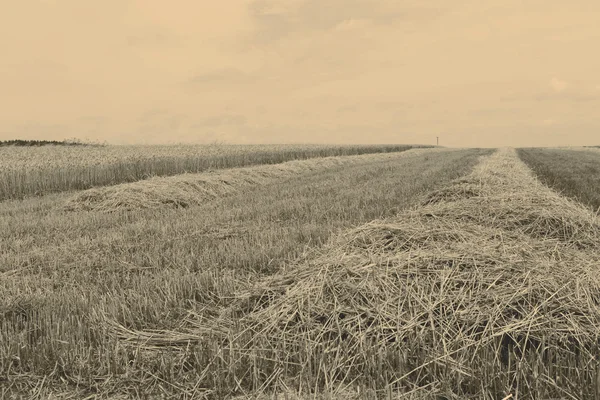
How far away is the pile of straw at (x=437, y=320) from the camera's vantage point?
253 cm

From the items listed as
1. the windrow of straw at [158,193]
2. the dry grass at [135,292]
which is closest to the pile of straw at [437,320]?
the dry grass at [135,292]

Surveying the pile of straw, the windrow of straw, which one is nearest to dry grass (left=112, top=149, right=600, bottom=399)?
the pile of straw

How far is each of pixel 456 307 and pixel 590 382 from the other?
0.93 meters

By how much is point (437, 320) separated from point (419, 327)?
15 cm

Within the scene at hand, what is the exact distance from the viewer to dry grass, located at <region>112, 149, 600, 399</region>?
2520 millimetres

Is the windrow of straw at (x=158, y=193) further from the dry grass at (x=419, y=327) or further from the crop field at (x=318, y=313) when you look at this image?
the dry grass at (x=419, y=327)

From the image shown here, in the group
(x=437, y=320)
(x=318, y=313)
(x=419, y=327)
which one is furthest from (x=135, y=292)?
(x=437, y=320)

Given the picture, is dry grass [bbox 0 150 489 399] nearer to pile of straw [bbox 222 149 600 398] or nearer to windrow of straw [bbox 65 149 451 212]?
pile of straw [bbox 222 149 600 398]

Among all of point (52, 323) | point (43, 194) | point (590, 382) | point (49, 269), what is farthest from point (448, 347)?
point (43, 194)

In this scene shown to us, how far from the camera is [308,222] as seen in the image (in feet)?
24.5

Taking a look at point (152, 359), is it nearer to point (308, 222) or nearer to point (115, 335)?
point (115, 335)

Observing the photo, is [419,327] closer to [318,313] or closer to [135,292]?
[318,313]

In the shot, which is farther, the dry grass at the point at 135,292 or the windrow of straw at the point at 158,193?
the windrow of straw at the point at 158,193

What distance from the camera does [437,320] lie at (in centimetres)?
314
